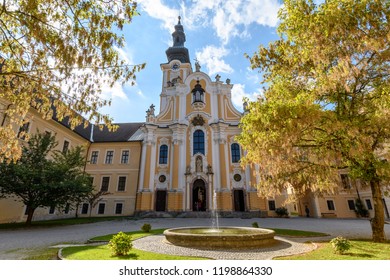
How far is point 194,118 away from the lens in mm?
28016

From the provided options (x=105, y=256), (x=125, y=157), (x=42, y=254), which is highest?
(x=125, y=157)

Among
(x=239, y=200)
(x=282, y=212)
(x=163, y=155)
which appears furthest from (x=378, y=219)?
(x=163, y=155)

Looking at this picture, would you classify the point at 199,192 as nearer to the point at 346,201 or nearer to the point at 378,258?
the point at 346,201

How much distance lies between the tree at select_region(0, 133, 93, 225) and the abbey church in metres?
6.31

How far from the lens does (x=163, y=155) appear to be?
27391 mm

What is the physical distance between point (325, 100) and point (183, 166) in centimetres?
1880

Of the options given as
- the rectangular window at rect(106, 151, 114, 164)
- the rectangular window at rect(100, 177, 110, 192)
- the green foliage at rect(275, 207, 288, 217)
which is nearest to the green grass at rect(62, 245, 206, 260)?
the green foliage at rect(275, 207, 288, 217)

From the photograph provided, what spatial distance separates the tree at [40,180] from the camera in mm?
14375

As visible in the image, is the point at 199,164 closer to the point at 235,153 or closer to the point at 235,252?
the point at 235,153

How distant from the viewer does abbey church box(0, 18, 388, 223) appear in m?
24.2

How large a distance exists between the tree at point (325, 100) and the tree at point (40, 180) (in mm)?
12964

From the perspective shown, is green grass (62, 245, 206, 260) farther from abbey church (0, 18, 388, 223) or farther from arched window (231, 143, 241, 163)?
arched window (231, 143, 241, 163)

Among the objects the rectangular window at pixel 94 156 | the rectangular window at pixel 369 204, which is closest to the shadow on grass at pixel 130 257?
the rectangular window at pixel 94 156
